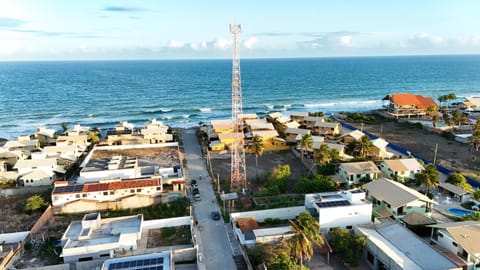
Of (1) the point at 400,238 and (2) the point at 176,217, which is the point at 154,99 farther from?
(1) the point at 400,238

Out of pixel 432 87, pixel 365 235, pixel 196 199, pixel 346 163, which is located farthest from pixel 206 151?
pixel 432 87

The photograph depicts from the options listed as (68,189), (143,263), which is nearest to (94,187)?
(68,189)

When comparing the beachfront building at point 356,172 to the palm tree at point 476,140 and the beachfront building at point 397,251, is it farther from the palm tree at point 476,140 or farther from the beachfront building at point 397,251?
the palm tree at point 476,140

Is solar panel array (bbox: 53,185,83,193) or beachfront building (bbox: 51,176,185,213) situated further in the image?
solar panel array (bbox: 53,185,83,193)

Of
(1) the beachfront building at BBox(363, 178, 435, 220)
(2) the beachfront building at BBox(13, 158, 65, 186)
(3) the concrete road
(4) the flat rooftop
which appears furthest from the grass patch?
(2) the beachfront building at BBox(13, 158, 65, 186)

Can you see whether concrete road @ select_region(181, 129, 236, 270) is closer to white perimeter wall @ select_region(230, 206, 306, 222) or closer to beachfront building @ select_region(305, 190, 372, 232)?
white perimeter wall @ select_region(230, 206, 306, 222)

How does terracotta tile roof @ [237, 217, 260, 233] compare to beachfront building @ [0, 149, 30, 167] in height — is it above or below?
below
